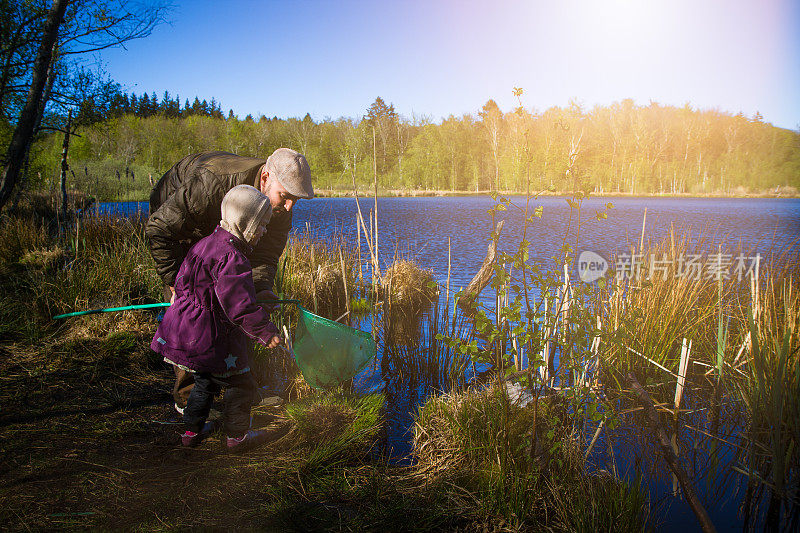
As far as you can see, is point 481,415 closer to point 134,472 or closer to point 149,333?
point 134,472

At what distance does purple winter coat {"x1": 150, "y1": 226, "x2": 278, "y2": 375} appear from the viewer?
94.0 inches

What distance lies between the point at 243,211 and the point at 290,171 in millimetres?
424

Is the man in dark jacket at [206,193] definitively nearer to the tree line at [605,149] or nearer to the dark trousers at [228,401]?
the dark trousers at [228,401]

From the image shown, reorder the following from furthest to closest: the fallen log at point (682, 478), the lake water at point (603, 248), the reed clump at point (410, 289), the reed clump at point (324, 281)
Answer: the reed clump at point (410, 289)
the reed clump at point (324, 281)
the lake water at point (603, 248)
the fallen log at point (682, 478)

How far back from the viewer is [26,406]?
3.00 meters

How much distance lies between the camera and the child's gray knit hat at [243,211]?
2.45m

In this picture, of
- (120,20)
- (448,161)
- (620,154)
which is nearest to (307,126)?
(448,161)

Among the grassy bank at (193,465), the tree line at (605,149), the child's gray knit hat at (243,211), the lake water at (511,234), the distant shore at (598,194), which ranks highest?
the tree line at (605,149)

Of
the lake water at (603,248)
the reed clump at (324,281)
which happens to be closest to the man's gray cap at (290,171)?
the lake water at (603,248)

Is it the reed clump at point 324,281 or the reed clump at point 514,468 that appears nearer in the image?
the reed clump at point 514,468

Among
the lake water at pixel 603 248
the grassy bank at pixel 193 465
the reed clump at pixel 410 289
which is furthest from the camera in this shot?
the reed clump at pixel 410 289

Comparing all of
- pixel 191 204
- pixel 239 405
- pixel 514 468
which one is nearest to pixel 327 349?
pixel 239 405

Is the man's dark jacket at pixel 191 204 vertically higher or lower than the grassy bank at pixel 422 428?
higher

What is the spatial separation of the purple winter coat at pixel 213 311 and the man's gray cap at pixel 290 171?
1.53 ft
